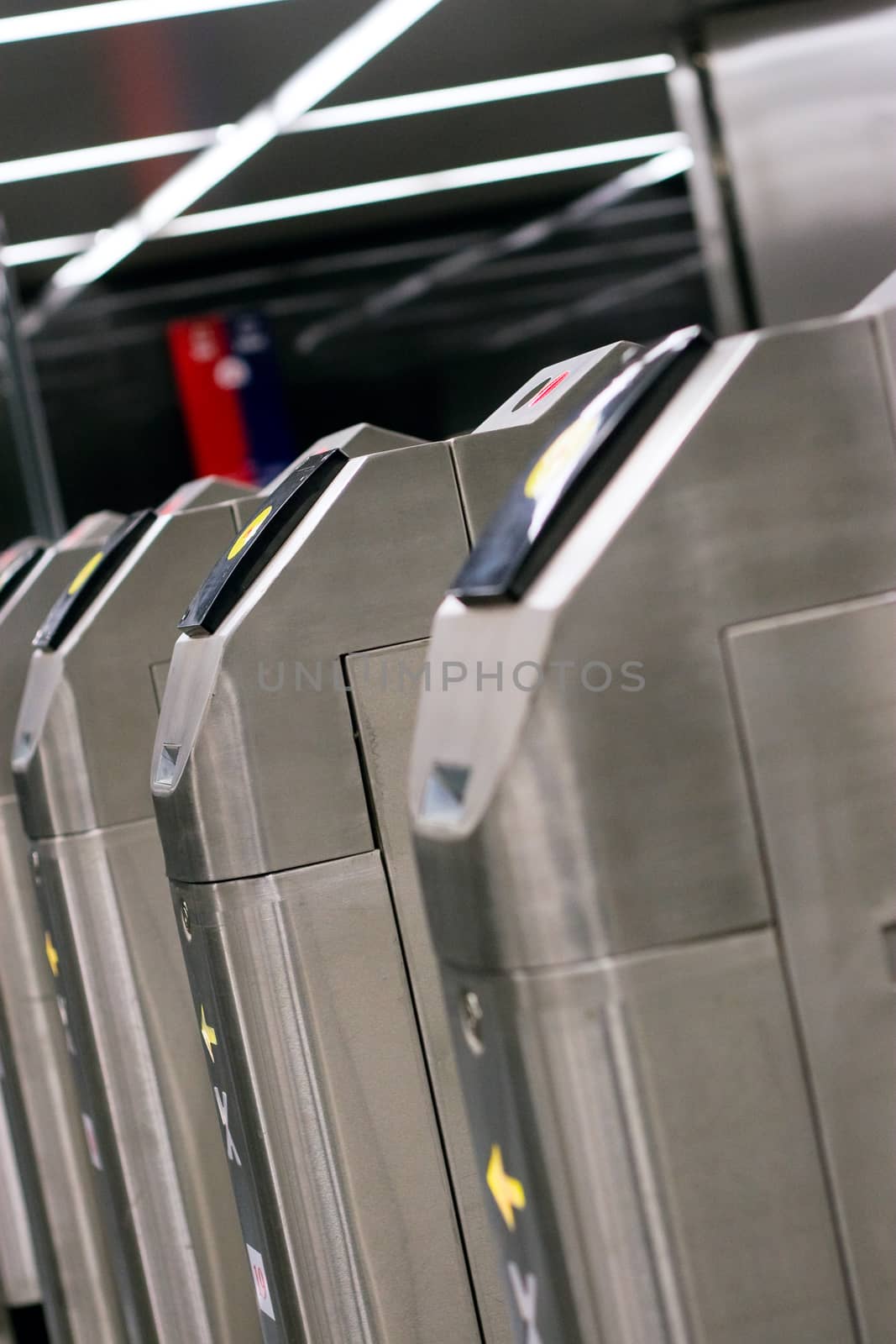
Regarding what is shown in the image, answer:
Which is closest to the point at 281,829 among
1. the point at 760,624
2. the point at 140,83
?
the point at 760,624

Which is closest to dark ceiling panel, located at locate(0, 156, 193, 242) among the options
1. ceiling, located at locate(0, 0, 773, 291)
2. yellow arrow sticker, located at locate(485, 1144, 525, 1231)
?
ceiling, located at locate(0, 0, 773, 291)

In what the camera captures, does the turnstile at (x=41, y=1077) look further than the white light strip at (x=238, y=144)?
No

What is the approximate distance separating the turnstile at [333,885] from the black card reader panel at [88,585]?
0.40 metres

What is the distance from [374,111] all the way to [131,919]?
13.0 ft

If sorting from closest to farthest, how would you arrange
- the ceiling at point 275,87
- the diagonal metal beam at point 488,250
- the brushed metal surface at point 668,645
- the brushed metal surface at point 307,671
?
the brushed metal surface at point 668,645
the brushed metal surface at point 307,671
the ceiling at point 275,87
the diagonal metal beam at point 488,250

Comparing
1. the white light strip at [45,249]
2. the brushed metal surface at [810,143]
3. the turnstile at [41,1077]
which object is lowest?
the turnstile at [41,1077]

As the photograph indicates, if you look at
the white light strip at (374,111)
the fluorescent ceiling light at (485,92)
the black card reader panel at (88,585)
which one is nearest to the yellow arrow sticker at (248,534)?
the black card reader panel at (88,585)

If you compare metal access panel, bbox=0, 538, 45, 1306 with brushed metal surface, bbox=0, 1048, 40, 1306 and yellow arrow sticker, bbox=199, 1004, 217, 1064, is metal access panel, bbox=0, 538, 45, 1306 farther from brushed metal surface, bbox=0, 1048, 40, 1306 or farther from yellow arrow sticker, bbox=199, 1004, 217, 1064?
yellow arrow sticker, bbox=199, 1004, 217, 1064

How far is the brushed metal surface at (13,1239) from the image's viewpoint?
2748 mm

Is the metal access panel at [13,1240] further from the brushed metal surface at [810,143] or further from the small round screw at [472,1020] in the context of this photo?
the brushed metal surface at [810,143]

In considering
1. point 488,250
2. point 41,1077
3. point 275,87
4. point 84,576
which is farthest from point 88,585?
point 488,250

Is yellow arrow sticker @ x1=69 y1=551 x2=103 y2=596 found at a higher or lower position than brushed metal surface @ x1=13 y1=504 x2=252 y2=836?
higher

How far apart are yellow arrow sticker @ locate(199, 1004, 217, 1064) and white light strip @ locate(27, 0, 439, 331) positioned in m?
3.25

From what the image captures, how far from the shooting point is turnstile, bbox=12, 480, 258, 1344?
179 cm
